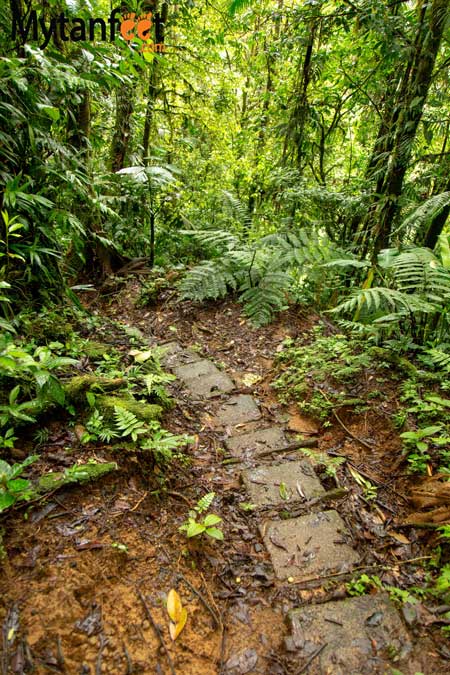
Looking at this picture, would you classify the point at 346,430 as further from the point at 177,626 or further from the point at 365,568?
the point at 177,626

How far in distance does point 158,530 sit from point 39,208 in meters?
2.45

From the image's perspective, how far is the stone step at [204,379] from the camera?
137 inches

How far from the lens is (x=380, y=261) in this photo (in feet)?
11.3

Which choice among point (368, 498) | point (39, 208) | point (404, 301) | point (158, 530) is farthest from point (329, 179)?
point (158, 530)

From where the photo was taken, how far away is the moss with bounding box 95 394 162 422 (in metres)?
2.23

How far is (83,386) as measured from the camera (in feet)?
7.54

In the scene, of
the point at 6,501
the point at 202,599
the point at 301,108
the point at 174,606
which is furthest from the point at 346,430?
the point at 301,108

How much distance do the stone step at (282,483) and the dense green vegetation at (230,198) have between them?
0.55 metres

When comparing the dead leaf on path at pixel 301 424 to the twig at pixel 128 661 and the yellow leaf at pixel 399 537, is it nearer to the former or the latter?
the yellow leaf at pixel 399 537

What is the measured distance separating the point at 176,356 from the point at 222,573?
2.44m

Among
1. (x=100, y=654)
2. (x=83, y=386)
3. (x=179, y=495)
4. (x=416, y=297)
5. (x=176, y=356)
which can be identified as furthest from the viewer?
(x=176, y=356)

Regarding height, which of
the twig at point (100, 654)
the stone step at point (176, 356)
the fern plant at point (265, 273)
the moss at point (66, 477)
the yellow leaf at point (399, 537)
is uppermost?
the fern plant at point (265, 273)

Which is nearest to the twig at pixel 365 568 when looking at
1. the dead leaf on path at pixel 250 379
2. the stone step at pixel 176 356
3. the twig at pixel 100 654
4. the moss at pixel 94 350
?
the twig at pixel 100 654

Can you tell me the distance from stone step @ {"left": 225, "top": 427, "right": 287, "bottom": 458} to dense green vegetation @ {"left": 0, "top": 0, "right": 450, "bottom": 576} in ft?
1.40
